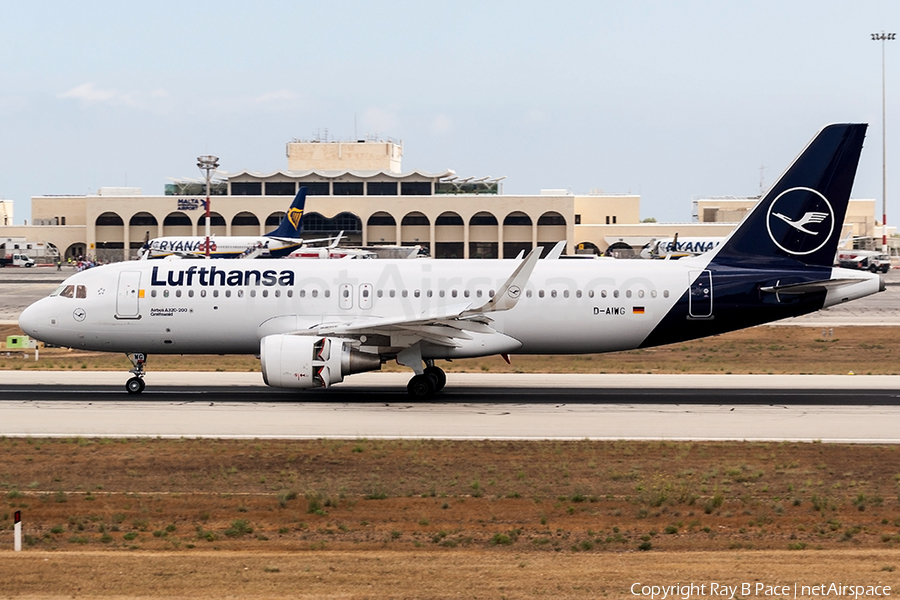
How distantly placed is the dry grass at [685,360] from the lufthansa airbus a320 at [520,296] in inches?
285

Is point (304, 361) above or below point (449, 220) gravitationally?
below

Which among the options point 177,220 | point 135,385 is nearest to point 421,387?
point 135,385

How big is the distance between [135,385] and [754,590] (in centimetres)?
2334

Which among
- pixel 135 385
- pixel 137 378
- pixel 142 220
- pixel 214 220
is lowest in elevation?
pixel 135 385

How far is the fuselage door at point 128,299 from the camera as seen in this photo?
31875mm

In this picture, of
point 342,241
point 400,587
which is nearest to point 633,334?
point 400,587

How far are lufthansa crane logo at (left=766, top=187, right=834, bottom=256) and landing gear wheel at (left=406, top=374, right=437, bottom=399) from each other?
12.0 metres

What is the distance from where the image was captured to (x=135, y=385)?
31672mm

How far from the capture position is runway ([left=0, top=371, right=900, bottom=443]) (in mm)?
25484

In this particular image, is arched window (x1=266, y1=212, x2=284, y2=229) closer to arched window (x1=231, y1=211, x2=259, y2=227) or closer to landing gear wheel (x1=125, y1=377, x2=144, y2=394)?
arched window (x1=231, y1=211, x2=259, y2=227)

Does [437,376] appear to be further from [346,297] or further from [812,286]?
[812,286]

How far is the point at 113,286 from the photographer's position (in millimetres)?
32188

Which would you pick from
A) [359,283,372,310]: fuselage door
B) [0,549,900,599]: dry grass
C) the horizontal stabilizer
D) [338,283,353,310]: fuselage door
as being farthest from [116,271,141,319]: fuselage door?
the horizontal stabilizer

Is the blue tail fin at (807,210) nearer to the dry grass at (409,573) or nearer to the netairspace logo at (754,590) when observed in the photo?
the dry grass at (409,573)
